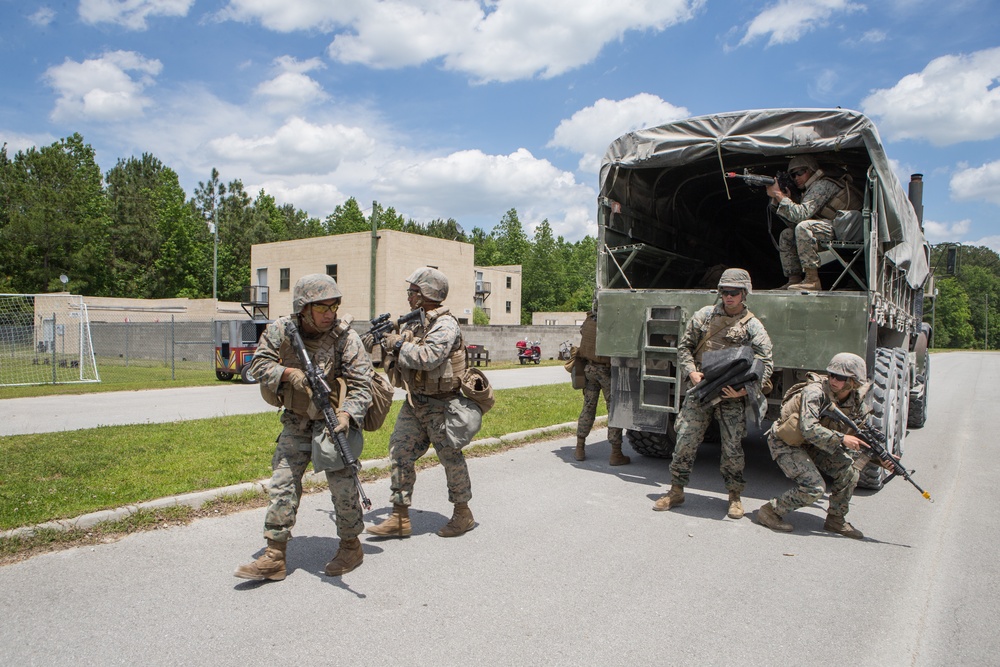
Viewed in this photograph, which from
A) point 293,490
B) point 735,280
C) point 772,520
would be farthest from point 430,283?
point 772,520

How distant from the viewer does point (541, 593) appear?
380 centimetres

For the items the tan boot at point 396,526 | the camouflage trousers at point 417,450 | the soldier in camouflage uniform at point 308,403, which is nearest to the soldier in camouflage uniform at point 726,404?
the camouflage trousers at point 417,450

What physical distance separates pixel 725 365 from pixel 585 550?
1.83 m

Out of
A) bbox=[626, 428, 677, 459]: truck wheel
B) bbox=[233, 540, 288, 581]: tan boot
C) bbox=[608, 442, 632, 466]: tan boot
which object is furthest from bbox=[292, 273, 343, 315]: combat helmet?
bbox=[626, 428, 677, 459]: truck wheel

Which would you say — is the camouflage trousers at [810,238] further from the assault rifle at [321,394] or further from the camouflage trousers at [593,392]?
the assault rifle at [321,394]

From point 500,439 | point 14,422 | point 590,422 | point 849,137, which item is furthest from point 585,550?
point 14,422

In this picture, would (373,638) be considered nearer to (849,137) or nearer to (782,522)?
(782,522)

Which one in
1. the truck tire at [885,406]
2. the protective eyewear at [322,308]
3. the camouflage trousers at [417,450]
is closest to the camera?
the protective eyewear at [322,308]

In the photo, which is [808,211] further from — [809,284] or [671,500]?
[671,500]

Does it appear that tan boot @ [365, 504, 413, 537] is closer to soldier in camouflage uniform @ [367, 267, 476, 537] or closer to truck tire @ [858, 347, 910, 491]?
soldier in camouflage uniform @ [367, 267, 476, 537]

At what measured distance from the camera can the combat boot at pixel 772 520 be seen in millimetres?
5141

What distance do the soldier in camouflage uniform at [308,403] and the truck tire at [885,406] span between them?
4.60 meters

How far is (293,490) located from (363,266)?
30494 millimetres

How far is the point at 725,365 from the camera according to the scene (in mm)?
5266
